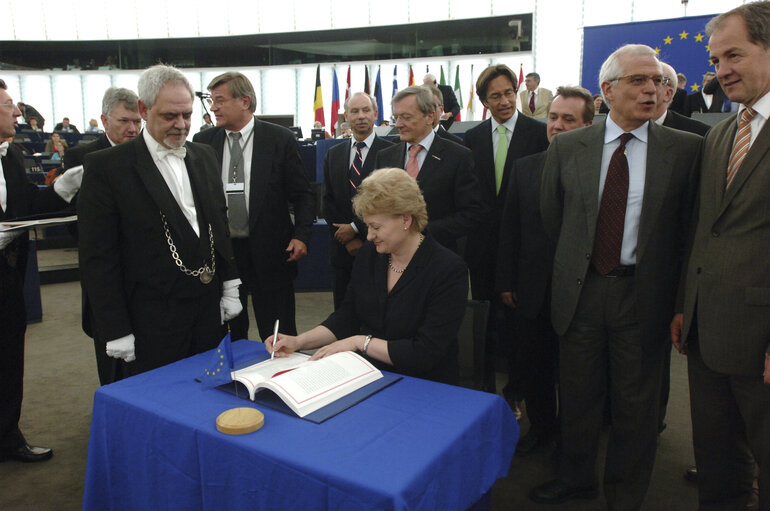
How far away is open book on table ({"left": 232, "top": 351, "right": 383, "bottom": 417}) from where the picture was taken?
1495 millimetres

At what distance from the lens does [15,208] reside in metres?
2.62

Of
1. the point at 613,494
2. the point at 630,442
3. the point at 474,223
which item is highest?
the point at 474,223

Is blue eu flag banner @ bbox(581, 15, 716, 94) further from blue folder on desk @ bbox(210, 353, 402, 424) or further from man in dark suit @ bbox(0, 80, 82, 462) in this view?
blue folder on desk @ bbox(210, 353, 402, 424)

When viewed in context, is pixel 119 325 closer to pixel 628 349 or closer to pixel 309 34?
pixel 628 349

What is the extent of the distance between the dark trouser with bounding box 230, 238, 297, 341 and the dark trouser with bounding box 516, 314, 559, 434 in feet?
4.56

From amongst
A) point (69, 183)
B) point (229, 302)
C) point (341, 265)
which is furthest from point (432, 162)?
point (69, 183)

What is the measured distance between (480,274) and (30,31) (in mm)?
22016

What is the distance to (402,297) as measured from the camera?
2.05 meters

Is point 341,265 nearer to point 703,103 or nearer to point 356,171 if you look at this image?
point 356,171

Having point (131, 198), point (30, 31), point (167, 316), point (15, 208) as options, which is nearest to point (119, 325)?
point (167, 316)

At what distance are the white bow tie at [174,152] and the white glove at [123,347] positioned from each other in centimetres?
71

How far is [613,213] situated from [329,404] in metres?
1.26

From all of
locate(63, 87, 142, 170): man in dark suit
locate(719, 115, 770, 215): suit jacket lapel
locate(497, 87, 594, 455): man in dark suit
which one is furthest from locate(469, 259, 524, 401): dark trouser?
locate(63, 87, 142, 170): man in dark suit

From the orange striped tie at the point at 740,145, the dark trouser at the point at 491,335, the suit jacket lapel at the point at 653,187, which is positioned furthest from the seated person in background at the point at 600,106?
the orange striped tie at the point at 740,145
